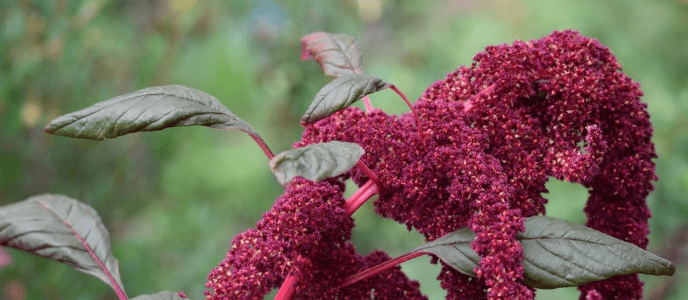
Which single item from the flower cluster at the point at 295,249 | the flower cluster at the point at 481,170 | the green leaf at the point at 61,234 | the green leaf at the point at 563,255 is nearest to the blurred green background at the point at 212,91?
the flower cluster at the point at 481,170

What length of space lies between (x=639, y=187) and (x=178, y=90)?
542mm

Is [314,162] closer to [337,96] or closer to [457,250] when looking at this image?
[337,96]

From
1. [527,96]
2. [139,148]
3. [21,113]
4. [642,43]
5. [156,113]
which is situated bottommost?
[156,113]

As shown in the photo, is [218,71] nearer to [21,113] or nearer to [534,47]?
[21,113]

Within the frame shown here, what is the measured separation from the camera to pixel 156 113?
0.62m

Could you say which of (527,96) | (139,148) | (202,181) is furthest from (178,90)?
(202,181)

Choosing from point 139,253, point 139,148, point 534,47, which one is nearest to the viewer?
point 534,47

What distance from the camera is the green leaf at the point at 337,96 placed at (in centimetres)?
57

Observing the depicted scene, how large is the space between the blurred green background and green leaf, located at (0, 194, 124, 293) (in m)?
1.28

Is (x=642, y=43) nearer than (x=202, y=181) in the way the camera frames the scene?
Yes

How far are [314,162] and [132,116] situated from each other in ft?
0.69

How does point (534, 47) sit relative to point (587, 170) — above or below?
above

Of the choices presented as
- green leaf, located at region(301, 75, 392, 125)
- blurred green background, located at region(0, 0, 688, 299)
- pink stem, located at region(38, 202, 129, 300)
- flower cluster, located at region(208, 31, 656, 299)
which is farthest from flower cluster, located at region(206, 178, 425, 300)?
blurred green background, located at region(0, 0, 688, 299)

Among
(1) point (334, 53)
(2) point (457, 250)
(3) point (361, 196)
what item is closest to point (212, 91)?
(1) point (334, 53)
